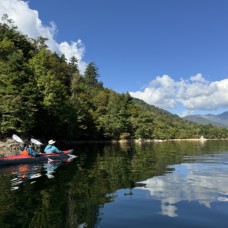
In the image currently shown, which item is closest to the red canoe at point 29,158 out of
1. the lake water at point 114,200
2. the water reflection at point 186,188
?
the lake water at point 114,200

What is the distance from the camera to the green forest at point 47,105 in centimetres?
4978

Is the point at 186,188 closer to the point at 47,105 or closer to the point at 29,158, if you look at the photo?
the point at 29,158

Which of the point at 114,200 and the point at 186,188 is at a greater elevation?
the point at 186,188

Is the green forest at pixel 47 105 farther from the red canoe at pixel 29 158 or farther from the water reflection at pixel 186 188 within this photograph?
the water reflection at pixel 186 188

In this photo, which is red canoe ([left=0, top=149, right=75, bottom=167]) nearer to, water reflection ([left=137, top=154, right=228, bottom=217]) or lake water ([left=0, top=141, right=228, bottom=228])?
lake water ([left=0, top=141, right=228, bottom=228])

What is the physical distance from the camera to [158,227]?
36.5ft

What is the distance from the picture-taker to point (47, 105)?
61656 millimetres

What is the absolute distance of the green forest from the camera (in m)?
49.8

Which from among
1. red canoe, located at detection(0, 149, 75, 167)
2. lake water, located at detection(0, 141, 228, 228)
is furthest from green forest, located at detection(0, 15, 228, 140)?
lake water, located at detection(0, 141, 228, 228)

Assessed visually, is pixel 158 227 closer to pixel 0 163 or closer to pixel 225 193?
pixel 225 193

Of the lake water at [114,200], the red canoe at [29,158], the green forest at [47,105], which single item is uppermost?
the green forest at [47,105]

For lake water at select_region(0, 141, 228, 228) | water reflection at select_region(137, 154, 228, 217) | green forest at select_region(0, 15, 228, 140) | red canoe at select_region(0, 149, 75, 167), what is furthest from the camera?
green forest at select_region(0, 15, 228, 140)

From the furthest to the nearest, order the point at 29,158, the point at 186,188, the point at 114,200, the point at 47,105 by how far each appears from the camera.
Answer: the point at 47,105 < the point at 29,158 < the point at 186,188 < the point at 114,200

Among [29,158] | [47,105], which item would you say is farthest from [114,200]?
[47,105]
